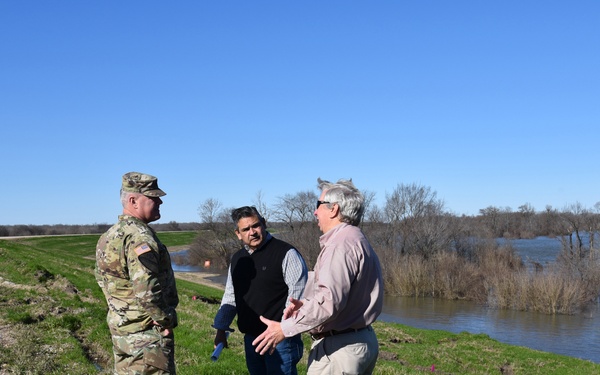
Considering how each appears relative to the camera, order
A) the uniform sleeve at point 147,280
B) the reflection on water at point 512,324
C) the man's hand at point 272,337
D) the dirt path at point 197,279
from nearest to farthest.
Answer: the man's hand at point 272,337
the uniform sleeve at point 147,280
the reflection on water at point 512,324
the dirt path at point 197,279

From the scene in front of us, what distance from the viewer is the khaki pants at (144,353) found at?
442 cm

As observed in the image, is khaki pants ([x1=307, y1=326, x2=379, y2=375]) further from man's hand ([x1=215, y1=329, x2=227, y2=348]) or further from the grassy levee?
the grassy levee

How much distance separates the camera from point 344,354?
380 centimetres

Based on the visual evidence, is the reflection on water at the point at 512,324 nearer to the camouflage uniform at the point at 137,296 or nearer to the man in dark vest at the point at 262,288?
the man in dark vest at the point at 262,288

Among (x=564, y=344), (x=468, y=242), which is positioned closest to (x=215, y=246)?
(x=468, y=242)

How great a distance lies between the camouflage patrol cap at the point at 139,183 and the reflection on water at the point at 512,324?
22556mm

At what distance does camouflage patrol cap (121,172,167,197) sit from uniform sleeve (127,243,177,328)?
0.48 m

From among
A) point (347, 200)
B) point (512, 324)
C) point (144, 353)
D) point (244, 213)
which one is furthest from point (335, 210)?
point (512, 324)

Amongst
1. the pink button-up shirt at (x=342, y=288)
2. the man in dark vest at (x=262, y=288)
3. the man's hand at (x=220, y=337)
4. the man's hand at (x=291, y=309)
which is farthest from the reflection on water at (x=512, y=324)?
the man's hand at (x=291, y=309)

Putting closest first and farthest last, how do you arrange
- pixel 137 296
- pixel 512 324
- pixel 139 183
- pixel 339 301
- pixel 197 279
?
pixel 339 301
pixel 137 296
pixel 139 183
pixel 512 324
pixel 197 279

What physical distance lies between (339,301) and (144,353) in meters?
1.76

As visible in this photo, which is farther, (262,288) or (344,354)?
(262,288)

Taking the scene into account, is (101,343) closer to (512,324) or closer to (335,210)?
(335,210)

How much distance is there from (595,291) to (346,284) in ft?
122
